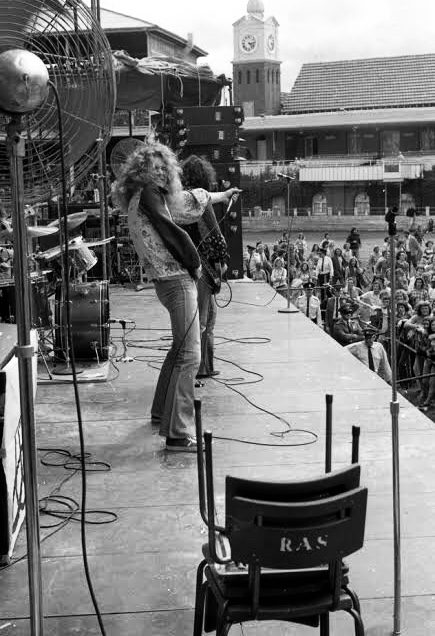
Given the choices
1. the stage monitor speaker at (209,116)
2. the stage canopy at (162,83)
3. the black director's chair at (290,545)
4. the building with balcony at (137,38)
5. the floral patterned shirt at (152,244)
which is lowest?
the black director's chair at (290,545)

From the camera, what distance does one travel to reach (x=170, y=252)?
5312mm

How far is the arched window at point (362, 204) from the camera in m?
61.3

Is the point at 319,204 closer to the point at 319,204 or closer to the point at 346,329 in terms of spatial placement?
the point at 319,204

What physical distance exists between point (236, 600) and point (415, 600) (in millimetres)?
1101

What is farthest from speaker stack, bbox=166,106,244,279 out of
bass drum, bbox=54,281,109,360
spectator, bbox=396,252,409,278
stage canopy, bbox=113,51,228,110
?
spectator, bbox=396,252,409,278

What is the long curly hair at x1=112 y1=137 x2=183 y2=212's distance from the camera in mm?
5254

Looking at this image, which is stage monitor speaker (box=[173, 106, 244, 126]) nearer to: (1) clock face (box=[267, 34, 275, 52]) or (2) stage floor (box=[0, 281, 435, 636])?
(2) stage floor (box=[0, 281, 435, 636])

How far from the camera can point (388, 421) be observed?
6.05 metres

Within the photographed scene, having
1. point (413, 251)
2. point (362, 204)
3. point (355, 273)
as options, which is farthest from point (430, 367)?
point (362, 204)

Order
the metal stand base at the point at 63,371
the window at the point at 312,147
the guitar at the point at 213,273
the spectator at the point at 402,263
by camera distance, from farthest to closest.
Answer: the window at the point at 312,147, the spectator at the point at 402,263, the metal stand base at the point at 63,371, the guitar at the point at 213,273

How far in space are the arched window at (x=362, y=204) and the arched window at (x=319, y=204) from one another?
6.68 feet

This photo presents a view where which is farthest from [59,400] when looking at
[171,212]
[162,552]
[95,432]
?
[162,552]

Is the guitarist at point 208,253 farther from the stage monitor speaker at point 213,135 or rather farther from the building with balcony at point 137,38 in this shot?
the building with balcony at point 137,38

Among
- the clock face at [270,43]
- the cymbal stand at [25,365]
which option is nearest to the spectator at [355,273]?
the cymbal stand at [25,365]
